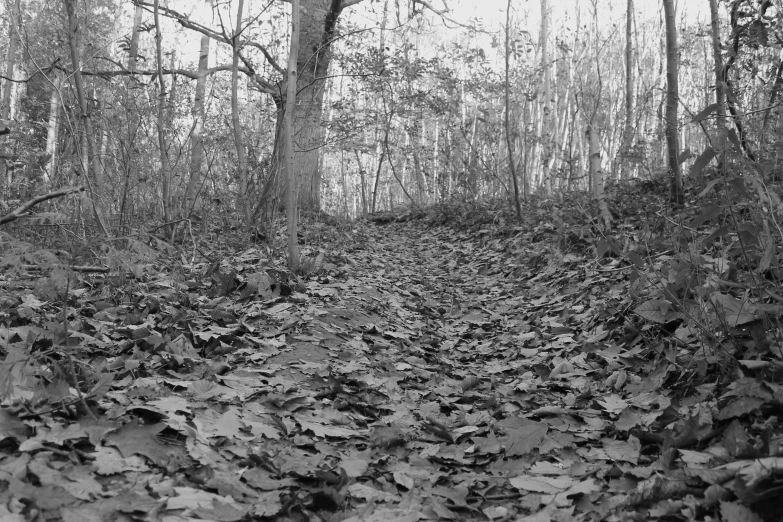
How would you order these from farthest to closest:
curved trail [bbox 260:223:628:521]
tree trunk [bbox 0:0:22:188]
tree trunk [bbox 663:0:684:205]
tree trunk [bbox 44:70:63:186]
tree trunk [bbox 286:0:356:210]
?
tree trunk [bbox 286:0:356:210] < tree trunk [bbox 663:0:684:205] < tree trunk [bbox 0:0:22:188] < tree trunk [bbox 44:70:63:186] < curved trail [bbox 260:223:628:521]

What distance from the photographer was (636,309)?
317cm

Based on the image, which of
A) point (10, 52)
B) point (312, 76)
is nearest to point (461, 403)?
point (312, 76)

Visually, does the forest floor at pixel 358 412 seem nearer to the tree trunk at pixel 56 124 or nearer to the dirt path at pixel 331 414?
the dirt path at pixel 331 414

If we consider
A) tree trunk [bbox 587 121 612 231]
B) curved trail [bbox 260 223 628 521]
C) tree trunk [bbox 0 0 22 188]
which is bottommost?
curved trail [bbox 260 223 628 521]

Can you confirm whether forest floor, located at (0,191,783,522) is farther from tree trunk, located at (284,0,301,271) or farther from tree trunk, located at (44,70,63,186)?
tree trunk, located at (44,70,63,186)

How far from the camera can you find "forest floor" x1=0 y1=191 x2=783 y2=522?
164cm

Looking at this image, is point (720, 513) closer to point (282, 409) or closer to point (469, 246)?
point (282, 409)

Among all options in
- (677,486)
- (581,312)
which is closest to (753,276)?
(677,486)

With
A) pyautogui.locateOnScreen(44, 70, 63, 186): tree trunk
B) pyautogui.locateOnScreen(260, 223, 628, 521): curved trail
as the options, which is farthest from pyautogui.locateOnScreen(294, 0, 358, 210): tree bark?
pyautogui.locateOnScreen(260, 223, 628, 521): curved trail

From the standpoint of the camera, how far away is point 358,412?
8.63 ft

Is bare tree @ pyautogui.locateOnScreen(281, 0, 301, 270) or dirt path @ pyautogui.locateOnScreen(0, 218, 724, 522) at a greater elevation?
bare tree @ pyautogui.locateOnScreen(281, 0, 301, 270)

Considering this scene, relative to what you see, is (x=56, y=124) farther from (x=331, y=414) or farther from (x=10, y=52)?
(x=10, y=52)

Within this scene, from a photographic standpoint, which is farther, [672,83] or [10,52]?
[10,52]

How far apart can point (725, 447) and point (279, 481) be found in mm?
1494
